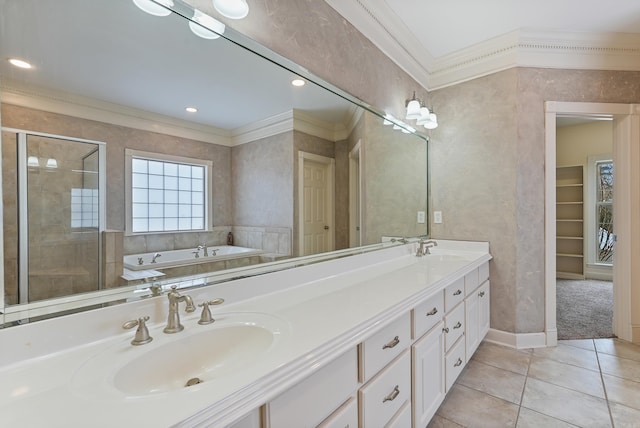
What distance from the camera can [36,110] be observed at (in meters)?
0.80

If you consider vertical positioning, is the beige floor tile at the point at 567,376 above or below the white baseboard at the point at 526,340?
below

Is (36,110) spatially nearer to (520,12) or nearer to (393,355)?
(393,355)

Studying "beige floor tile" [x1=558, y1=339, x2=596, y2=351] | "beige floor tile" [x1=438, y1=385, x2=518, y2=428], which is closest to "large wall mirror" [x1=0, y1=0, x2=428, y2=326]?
"beige floor tile" [x1=438, y1=385, x2=518, y2=428]

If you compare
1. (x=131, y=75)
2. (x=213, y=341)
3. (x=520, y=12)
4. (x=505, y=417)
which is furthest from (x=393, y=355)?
(x=520, y=12)

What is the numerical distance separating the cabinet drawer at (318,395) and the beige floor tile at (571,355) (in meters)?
2.16

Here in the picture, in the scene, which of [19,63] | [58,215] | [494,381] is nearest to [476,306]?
[494,381]

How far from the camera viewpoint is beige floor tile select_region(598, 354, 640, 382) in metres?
1.97

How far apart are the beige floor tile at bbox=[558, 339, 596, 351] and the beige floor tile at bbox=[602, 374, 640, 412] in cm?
45

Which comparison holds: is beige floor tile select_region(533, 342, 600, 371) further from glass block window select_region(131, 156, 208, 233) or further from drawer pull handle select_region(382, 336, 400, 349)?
glass block window select_region(131, 156, 208, 233)

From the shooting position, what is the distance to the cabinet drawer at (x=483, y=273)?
2.25 meters

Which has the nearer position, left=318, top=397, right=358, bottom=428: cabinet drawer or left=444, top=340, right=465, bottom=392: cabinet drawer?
left=318, top=397, right=358, bottom=428: cabinet drawer

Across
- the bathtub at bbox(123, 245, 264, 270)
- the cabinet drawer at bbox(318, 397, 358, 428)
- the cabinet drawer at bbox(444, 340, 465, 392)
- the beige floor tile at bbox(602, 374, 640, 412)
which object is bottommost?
the beige floor tile at bbox(602, 374, 640, 412)

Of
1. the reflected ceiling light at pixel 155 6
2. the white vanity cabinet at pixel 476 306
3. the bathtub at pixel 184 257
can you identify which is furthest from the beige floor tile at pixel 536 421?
the reflected ceiling light at pixel 155 6

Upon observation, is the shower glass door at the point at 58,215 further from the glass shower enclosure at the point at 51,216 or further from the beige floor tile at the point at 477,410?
the beige floor tile at the point at 477,410
